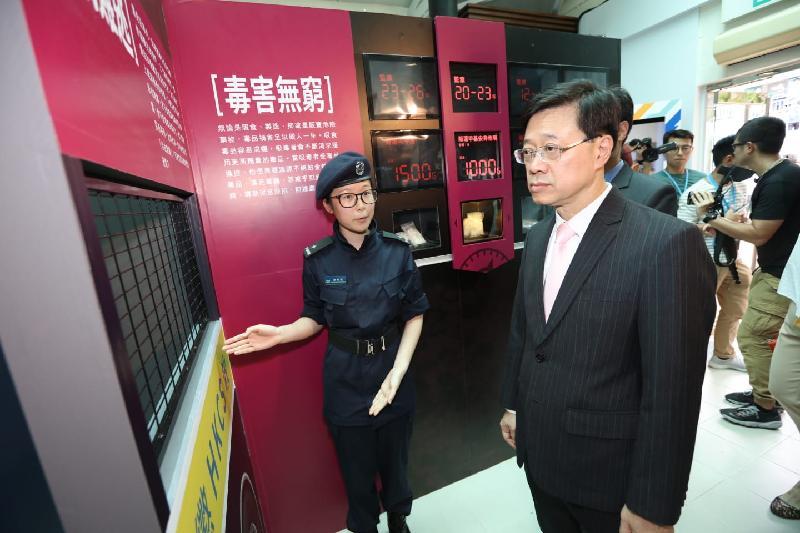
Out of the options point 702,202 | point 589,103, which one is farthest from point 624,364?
point 702,202

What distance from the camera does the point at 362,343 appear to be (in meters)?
1.64

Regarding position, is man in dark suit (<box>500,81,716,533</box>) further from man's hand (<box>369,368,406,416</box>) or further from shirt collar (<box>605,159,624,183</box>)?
shirt collar (<box>605,159,624,183</box>)

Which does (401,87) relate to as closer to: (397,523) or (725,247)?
(397,523)

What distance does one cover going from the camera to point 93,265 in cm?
50

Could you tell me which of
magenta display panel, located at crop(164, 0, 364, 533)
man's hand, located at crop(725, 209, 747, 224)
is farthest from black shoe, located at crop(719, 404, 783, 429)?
magenta display panel, located at crop(164, 0, 364, 533)

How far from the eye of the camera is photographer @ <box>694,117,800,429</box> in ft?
7.18

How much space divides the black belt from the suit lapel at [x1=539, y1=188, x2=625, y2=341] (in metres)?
0.83

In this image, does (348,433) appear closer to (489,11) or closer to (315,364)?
(315,364)

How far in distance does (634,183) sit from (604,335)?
1.12 meters

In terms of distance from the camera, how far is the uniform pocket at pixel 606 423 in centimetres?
100

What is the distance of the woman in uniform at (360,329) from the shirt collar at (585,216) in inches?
31.9

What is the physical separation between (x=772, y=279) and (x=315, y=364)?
112 inches

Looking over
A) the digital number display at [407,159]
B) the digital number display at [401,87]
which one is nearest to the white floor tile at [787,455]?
the digital number display at [407,159]

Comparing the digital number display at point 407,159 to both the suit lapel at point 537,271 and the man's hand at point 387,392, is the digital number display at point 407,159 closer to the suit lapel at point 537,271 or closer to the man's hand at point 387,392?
the suit lapel at point 537,271
